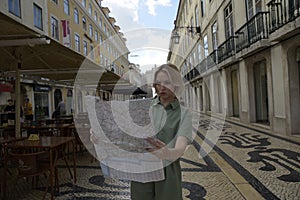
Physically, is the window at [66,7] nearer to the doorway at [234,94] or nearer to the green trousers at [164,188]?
the doorway at [234,94]

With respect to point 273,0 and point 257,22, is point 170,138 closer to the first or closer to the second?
point 273,0

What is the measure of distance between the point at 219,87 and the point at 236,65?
3874mm

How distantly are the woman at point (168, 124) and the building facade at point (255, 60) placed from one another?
112 centimetres

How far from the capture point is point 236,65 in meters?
11.3

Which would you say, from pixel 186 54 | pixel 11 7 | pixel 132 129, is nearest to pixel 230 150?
pixel 132 129

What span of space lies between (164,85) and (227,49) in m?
11.5

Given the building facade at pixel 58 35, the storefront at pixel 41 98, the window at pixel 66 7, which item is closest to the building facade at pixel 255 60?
the building facade at pixel 58 35

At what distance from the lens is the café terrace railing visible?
643cm

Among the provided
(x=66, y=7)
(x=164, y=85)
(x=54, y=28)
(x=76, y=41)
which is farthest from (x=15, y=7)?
(x=164, y=85)

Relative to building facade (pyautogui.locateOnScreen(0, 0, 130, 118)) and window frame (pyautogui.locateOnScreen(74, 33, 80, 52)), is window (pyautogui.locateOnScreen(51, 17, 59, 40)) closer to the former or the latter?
building facade (pyautogui.locateOnScreen(0, 0, 130, 118))

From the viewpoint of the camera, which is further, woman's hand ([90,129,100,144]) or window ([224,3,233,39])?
window ([224,3,233,39])

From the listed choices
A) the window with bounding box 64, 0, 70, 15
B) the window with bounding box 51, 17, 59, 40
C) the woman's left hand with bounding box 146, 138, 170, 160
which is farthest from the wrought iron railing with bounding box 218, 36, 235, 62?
the window with bounding box 64, 0, 70, 15

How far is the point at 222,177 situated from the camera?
3717 mm

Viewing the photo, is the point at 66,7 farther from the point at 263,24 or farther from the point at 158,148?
the point at 158,148
